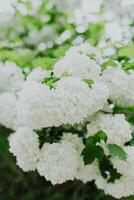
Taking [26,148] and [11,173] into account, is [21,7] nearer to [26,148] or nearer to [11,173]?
[11,173]

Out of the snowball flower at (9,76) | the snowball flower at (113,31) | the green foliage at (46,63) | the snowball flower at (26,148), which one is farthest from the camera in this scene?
the snowball flower at (113,31)

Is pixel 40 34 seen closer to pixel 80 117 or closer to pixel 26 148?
pixel 26 148

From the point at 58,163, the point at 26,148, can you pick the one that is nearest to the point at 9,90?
the point at 26,148

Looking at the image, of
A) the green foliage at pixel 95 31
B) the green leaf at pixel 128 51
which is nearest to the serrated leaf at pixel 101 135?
the green leaf at pixel 128 51

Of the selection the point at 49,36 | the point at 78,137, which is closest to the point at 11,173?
the point at 49,36

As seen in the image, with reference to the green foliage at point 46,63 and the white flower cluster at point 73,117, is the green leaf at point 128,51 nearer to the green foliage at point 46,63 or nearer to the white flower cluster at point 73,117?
the white flower cluster at point 73,117

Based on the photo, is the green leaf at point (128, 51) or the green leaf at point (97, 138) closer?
the green leaf at point (97, 138)

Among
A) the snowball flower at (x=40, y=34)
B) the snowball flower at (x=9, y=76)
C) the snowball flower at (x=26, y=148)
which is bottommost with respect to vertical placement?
the snowball flower at (x=26, y=148)

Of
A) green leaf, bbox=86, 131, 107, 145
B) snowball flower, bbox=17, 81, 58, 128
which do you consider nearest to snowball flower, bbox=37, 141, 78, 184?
green leaf, bbox=86, 131, 107, 145
